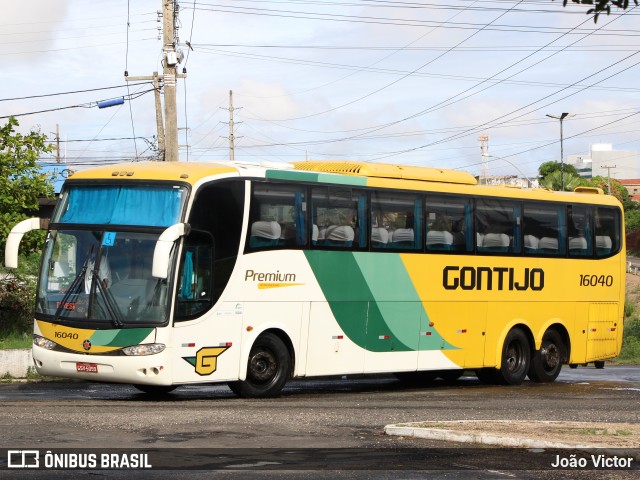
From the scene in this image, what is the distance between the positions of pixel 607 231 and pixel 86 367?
507 inches

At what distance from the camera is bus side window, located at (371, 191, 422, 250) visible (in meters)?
20.5

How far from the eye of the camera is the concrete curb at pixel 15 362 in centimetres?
2447

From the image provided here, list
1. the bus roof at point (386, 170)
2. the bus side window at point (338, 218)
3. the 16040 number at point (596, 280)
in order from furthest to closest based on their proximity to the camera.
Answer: the 16040 number at point (596, 280) → the bus roof at point (386, 170) → the bus side window at point (338, 218)

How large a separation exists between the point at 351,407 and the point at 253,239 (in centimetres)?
314

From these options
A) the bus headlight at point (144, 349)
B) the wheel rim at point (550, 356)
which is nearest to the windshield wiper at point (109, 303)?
the bus headlight at point (144, 349)

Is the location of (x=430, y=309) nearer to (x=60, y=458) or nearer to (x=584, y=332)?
(x=584, y=332)

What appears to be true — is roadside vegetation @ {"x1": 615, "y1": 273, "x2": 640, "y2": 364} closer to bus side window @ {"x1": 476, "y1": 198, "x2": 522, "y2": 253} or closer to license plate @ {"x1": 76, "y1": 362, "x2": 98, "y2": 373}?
bus side window @ {"x1": 476, "y1": 198, "x2": 522, "y2": 253}

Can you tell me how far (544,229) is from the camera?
23953mm

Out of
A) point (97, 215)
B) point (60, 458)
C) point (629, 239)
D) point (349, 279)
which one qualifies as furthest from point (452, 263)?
point (629, 239)

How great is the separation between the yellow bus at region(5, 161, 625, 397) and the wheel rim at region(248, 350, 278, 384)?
0.9 inches

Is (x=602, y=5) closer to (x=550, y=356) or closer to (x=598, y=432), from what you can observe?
(x=598, y=432)

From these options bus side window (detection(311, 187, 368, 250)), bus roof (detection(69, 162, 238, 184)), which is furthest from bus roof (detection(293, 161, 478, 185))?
bus roof (detection(69, 162, 238, 184))

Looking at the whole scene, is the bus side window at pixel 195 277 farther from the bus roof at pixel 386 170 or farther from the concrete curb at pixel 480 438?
the concrete curb at pixel 480 438

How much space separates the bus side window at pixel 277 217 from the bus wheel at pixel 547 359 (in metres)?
7.18
